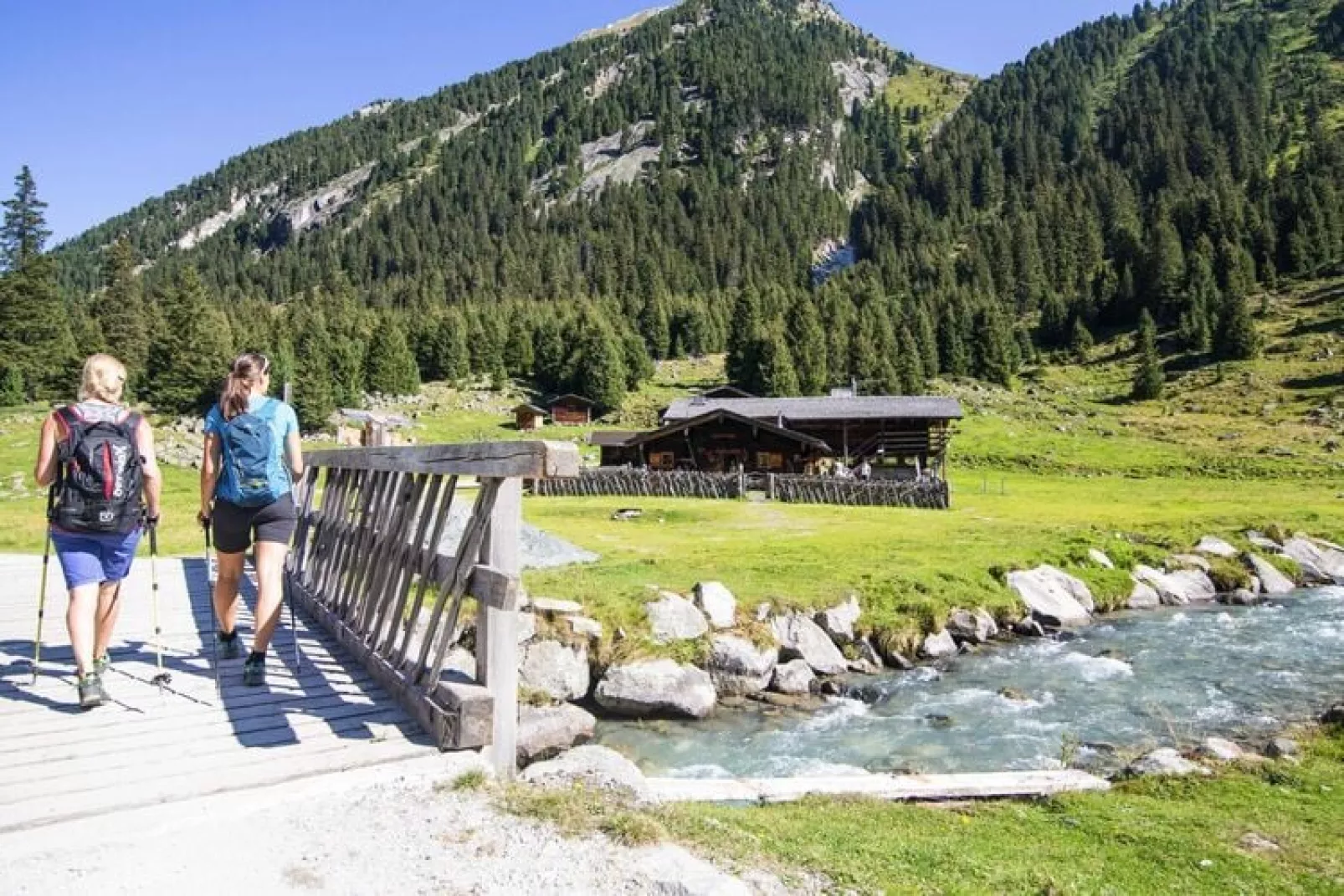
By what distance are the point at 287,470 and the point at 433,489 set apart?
4.94 feet

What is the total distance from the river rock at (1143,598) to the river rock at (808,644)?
39.0 ft

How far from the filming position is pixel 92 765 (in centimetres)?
560

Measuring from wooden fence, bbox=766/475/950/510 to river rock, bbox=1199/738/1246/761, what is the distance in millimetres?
31650

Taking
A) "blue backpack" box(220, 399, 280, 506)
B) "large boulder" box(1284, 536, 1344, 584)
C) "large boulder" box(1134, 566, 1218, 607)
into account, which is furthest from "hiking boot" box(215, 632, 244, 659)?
"large boulder" box(1284, 536, 1344, 584)

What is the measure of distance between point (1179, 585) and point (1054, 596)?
607cm

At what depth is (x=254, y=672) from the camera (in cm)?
742

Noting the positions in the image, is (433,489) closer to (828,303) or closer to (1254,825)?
(1254,825)

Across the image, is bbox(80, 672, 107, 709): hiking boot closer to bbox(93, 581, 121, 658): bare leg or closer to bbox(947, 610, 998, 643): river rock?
bbox(93, 581, 121, 658): bare leg

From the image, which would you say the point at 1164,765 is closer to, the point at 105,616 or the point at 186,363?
the point at 105,616

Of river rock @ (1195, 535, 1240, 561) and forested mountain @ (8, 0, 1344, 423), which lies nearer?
river rock @ (1195, 535, 1240, 561)

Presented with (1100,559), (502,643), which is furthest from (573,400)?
(502,643)

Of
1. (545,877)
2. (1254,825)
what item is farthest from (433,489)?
(1254,825)

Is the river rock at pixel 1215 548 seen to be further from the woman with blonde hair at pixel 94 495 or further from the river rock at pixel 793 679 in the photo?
the woman with blonde hair at pixel 94 495

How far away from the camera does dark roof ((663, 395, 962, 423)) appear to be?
179ft
